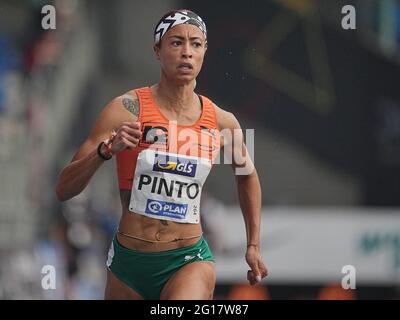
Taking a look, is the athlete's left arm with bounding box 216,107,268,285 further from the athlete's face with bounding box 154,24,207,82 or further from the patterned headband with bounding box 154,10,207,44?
the patterned headband with bounding box 154,10,207,44

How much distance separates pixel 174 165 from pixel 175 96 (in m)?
0.51

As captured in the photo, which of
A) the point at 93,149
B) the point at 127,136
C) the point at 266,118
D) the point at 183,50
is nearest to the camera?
the point at 127,136

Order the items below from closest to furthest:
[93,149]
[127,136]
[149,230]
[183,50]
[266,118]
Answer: [127,136] → [93,149] → [183,50] → [149,230] → [266,118]

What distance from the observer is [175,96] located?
880 cm

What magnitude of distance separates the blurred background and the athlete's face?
10574 millimetres

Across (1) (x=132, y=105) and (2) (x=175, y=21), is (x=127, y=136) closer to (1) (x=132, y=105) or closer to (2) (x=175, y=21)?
(1) (x=132, y=105)

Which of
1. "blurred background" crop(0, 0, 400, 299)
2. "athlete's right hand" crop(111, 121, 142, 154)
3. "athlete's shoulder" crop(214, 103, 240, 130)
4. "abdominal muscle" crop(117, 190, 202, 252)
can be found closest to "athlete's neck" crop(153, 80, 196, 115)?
"athlete's shoulder" crop(214, 103, 240, 130)

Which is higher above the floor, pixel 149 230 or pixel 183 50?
pixel 183 50

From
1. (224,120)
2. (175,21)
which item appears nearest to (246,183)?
(224,120)

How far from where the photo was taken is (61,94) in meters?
20.9

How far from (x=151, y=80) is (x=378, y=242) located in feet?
15.5

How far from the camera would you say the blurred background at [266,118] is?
19.6 meters

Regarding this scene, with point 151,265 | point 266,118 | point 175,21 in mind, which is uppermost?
point 266,118

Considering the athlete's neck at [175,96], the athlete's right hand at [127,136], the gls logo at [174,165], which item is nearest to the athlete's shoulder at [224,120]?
the athlete's neck at [175,96]
